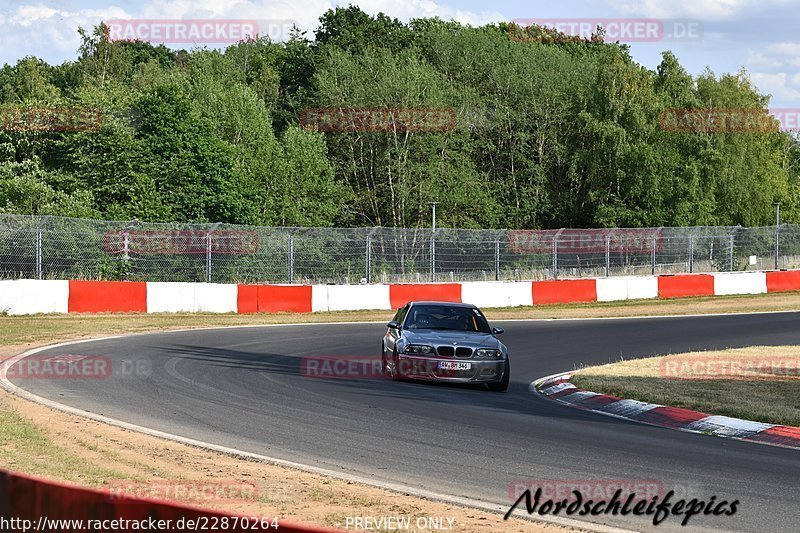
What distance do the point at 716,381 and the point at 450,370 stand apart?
395 cm

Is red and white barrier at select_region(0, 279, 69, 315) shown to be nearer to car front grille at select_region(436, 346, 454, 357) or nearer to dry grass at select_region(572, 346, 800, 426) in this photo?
car front grille at select_region(436, 346, 454, 357)

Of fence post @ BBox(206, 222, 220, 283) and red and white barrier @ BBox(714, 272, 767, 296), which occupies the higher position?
fence post @ BBox(206, 222, 220, 283)

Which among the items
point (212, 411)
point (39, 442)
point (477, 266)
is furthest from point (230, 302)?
point (39, 442)

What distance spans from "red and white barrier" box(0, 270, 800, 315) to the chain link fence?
3.11ft

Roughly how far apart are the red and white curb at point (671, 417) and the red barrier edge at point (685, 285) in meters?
23.1

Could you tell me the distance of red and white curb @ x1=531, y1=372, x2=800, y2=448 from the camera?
36.8ft

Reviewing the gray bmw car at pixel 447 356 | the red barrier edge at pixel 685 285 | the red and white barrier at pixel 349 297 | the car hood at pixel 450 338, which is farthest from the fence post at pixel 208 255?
the red barrier edge at pixel 685 285

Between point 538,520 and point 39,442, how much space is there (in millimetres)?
4915

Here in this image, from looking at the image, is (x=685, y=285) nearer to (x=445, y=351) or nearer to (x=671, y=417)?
(x=445, y=351)

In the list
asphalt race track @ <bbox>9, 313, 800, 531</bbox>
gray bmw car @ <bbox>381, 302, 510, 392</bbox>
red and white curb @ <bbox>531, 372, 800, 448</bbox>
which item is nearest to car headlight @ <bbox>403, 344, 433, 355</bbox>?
gray bmw car @ <bbox>381, 302, 510, 392</bbox>

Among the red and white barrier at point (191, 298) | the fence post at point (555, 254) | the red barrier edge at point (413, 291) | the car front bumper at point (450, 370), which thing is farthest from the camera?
the fence post at point (555, 254)

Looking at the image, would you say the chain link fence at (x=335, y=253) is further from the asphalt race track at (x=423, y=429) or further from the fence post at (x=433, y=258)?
the asphalt race track at (x=423, y=429)

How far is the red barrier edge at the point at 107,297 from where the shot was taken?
Result: 27759 mm

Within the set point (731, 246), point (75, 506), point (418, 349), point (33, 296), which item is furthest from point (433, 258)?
point (75, 506)
